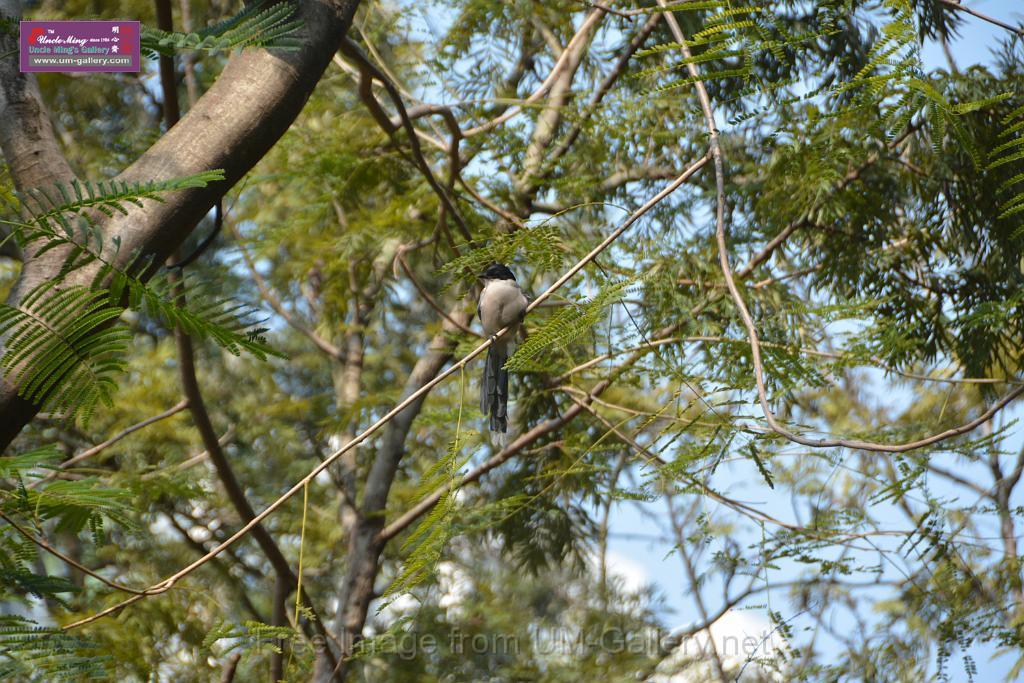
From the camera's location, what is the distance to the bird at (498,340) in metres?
3.15

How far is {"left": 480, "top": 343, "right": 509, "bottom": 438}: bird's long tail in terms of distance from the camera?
3129 mm

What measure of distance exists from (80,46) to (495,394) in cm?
177

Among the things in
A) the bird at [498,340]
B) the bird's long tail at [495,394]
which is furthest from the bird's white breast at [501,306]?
the bird's long tail at [495,394]

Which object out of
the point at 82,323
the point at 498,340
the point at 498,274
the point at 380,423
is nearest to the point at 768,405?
the point at 380,423

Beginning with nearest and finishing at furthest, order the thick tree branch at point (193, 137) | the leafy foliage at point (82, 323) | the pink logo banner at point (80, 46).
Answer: the leafy foliage at point (82, 323)
the thick tree branch at point (193, 137)
the pink logo banner at point (80, 46)

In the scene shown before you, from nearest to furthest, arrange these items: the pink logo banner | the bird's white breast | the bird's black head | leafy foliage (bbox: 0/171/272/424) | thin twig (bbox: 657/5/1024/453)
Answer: thin twig (bbox: 657/5/1024/453)
leafy foliage (bbox: 0/171/272/424)
the pink logo banner
the bird's white breast
the bird's black head

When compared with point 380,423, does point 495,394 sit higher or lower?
higher

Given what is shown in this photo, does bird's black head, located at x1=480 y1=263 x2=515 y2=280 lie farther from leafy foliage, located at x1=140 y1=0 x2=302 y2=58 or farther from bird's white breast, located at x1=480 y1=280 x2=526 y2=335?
leafy foliage, located at x1=140 y1=0 x2=302 y2=58

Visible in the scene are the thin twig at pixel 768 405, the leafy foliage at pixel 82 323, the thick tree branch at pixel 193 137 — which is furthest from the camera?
the thick tree branch at pixel 193 137

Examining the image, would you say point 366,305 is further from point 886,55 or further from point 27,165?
point 886,55

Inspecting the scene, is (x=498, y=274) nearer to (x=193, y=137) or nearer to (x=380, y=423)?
(x=193, y=137)

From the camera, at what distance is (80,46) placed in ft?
9.33

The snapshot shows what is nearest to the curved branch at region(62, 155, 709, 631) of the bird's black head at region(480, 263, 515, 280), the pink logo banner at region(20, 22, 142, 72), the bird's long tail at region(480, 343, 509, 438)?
the bird's long tail at region(480, 343, 509, 438)

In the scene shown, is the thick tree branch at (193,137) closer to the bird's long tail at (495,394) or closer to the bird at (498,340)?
the bird at (498,340)
